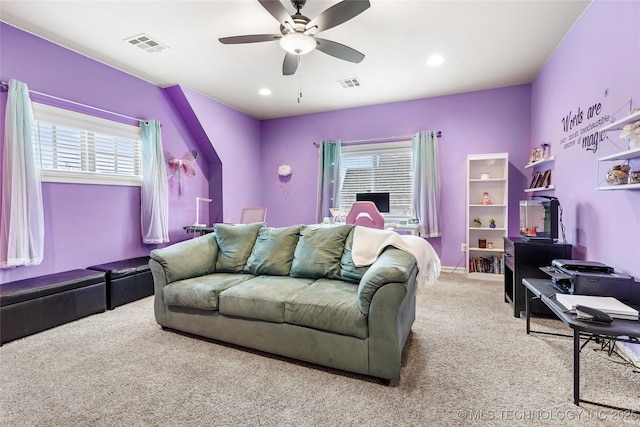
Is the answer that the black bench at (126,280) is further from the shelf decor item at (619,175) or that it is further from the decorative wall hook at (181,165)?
the shelf decor item at (619,175)

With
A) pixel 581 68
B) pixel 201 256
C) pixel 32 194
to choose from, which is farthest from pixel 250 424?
pixel 581 68

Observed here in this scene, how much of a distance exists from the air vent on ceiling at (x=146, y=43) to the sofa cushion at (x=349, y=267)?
111 inches

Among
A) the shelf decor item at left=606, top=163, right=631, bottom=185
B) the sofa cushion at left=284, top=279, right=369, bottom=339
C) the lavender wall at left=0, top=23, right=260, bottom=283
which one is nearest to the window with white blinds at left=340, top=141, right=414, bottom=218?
the lavender wall at left=0, top=23, right=260, bottom=283

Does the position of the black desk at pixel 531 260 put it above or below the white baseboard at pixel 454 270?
above

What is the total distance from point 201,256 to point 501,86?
15.0 feet

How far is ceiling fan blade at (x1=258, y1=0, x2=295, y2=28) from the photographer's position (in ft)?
6.74

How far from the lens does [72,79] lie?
3.18 m

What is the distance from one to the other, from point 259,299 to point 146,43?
2913 millimetres

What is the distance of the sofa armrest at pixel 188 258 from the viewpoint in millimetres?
2506

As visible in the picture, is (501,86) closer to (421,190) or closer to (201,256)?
(421,190)

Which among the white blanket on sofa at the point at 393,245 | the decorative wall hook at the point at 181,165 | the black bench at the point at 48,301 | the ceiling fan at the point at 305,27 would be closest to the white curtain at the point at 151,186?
A: the decorative wall hook at the point at 181,165

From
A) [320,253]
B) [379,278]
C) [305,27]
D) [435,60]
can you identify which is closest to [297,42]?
[305,27]

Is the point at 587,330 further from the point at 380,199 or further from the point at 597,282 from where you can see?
the point at 380,199

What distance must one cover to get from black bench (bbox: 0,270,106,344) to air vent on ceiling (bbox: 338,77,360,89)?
3697 mm
